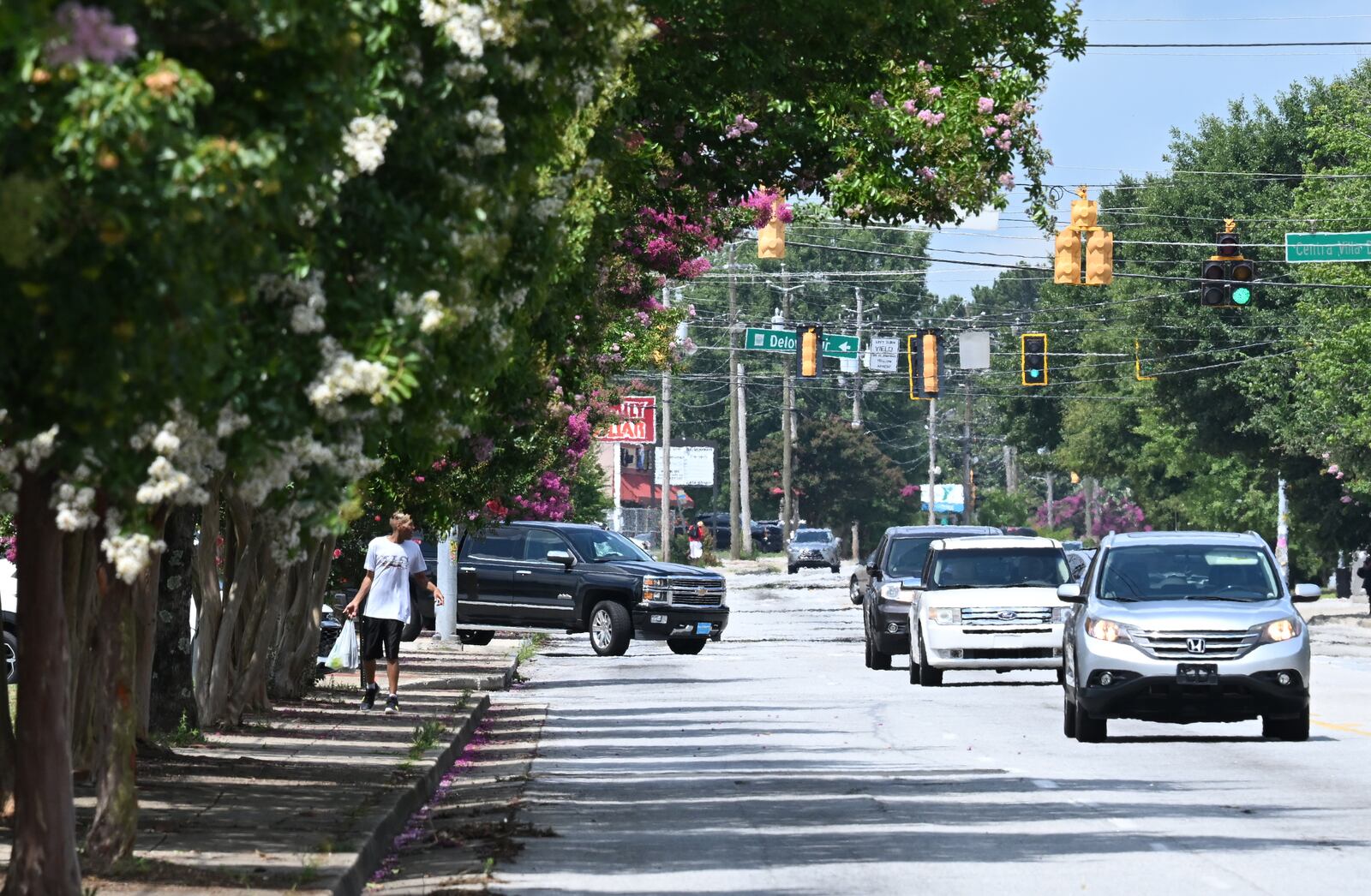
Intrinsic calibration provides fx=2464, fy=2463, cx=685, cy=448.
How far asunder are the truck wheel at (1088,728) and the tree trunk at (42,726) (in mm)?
11520

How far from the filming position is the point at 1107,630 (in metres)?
19.8

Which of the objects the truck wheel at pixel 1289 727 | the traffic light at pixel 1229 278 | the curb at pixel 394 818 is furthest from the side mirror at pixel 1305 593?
the traffic light at pixel 1229 278

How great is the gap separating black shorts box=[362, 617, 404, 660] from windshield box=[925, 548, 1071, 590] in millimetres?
7435

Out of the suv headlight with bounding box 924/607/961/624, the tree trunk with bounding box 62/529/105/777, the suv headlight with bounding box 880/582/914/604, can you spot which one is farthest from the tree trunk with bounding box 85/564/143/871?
the suv headlight with bounding box 880/582/914/604

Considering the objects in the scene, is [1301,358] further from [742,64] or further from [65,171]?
[65,171]

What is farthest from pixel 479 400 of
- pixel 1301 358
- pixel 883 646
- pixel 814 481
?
pixel 814 481

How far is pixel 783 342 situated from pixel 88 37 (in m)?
55.1

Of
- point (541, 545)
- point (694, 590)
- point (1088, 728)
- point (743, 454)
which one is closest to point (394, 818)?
point (1088, 728)

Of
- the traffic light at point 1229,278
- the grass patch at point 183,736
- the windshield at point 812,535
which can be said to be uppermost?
the traffic light at point 1229,278

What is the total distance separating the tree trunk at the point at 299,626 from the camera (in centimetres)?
2548

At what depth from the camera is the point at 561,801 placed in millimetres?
15992

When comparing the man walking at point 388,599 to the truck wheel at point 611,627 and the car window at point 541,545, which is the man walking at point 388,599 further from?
the car window at point 541,545

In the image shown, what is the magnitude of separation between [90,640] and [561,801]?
10.6 ft

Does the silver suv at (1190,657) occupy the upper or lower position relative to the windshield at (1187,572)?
lower
